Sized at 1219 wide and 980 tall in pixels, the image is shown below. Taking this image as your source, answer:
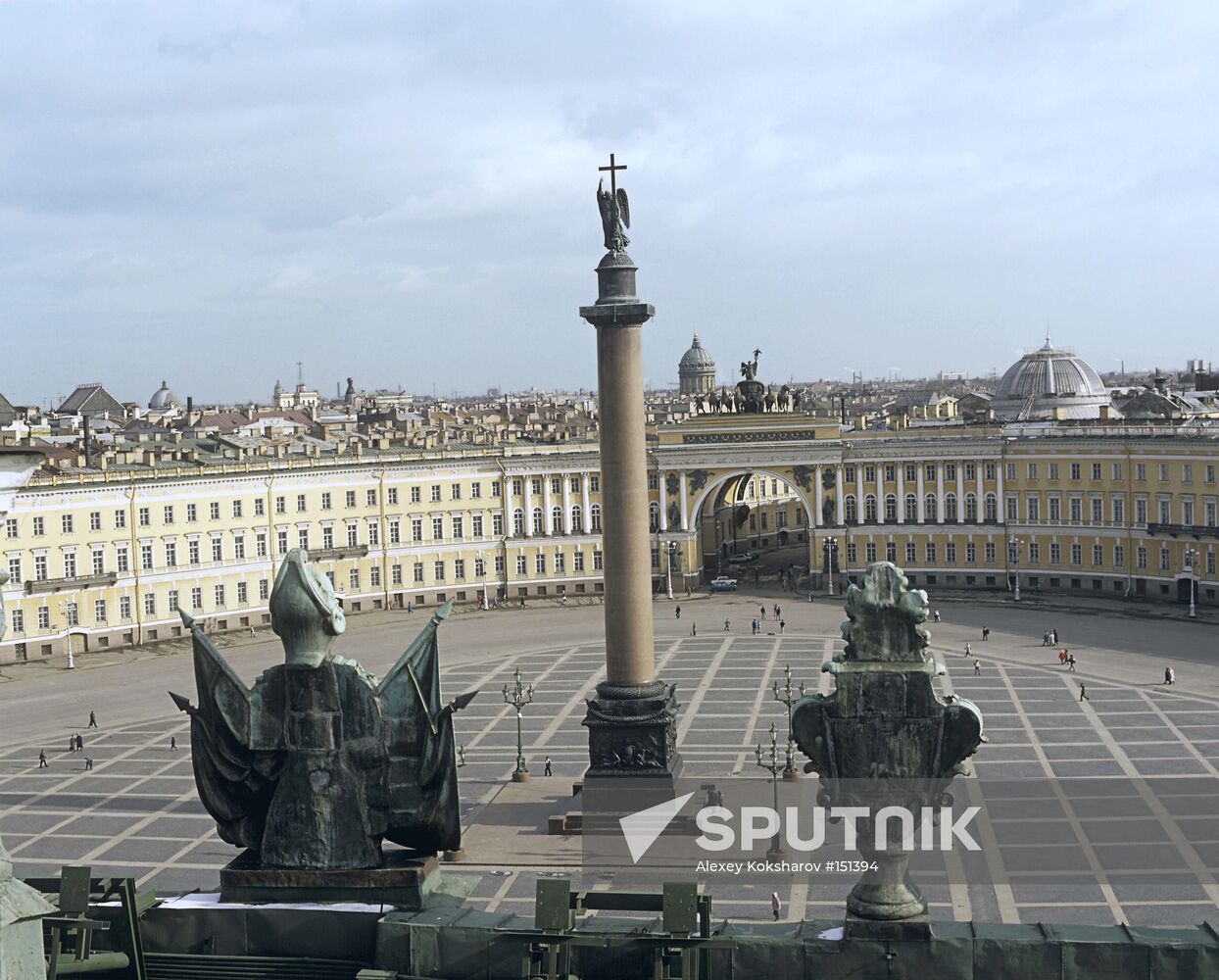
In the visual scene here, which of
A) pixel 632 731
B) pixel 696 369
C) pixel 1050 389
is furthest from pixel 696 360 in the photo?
pixel 632 731

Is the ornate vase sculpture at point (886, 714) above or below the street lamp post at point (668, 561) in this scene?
above

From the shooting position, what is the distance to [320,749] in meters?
14.2

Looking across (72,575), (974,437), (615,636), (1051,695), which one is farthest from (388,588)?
(615,636)

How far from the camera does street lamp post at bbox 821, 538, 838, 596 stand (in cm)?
8675

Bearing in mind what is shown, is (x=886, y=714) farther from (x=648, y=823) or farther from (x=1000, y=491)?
(x=1000, y=491)

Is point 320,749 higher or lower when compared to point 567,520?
higher

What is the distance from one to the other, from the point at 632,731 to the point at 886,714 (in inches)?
909

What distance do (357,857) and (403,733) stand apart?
1192 millimetres

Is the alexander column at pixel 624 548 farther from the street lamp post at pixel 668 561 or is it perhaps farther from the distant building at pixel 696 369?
the distant building at pixel 696 369

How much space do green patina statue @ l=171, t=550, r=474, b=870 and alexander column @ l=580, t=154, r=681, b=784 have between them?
2115 cm

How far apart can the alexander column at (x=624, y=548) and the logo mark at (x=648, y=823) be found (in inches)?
28.2

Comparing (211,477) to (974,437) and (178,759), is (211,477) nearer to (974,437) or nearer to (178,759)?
(178,759)

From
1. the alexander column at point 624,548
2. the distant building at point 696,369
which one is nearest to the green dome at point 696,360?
the distant building at point 696,369

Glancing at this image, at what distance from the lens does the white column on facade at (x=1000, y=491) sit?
85625 mm
